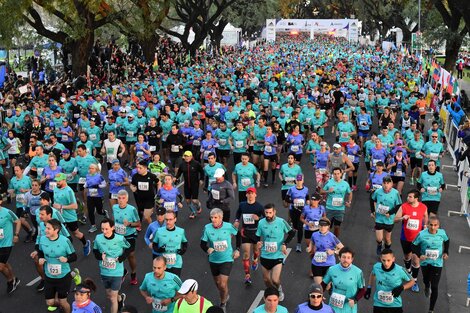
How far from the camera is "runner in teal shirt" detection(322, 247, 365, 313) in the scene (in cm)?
657

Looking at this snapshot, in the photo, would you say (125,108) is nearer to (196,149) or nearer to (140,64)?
(196,149)

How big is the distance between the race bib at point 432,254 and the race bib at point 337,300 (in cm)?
187

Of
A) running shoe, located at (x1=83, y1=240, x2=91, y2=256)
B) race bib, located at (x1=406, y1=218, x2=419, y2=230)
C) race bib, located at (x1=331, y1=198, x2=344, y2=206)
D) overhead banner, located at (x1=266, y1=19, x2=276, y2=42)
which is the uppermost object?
overhead banner, located at (x1=266, y1=19, x2=276, y2=42)

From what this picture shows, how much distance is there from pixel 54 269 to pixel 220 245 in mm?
2142

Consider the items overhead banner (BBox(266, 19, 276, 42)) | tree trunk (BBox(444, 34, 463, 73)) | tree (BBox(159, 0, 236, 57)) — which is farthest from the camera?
overhead banner (BBox(266, 19, 276, 42))

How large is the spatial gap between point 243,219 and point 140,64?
31.7 m

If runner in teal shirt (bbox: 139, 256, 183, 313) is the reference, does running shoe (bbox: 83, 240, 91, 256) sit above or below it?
below

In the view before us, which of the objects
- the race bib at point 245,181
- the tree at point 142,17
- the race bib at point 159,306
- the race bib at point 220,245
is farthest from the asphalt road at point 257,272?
the tree at point 142,17

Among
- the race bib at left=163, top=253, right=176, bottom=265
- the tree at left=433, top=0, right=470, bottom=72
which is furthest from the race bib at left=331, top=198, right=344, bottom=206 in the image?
the tree at left=433, top=0, right=470, bottom=72

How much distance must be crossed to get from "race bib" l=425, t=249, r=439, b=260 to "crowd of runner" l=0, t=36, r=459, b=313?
26mm

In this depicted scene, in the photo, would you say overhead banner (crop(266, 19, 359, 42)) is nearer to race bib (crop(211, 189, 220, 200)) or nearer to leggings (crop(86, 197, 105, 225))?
leggings (crop(86, 197, 105, 225))

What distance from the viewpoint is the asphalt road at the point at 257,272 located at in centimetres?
844

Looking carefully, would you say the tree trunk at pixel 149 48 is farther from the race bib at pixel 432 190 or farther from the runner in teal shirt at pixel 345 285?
the runner in teal shirt at pixel 345 285

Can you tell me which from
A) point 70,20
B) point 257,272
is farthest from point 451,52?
point 257,272
